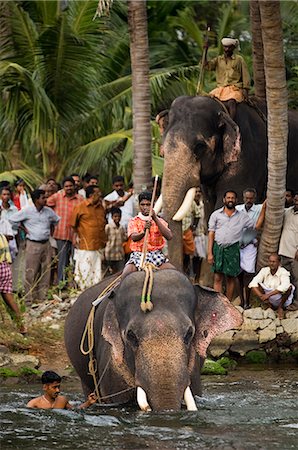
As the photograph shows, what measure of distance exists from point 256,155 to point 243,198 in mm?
615

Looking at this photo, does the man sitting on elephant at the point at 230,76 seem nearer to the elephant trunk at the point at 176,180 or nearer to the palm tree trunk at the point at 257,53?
the elephant trunk at the point at 176,180

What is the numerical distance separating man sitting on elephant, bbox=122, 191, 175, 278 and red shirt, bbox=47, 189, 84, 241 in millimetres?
6770

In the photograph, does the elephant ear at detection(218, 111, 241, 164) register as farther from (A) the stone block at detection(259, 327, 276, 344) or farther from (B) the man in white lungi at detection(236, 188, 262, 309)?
(A) the stone block at detection(259, 327, 276, 344)

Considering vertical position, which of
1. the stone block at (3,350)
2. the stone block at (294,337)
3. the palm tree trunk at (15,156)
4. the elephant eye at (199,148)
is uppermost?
the palm tree trunk at (15,156)

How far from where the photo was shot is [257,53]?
64.6 feet

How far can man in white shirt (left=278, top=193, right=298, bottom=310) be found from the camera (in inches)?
689

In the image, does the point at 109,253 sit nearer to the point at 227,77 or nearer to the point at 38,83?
the point at 227,77

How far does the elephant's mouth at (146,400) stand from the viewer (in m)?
11.1

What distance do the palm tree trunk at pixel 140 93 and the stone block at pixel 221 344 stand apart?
10.3ft

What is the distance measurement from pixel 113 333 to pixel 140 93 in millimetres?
7880

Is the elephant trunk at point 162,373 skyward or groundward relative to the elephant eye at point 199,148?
groundward

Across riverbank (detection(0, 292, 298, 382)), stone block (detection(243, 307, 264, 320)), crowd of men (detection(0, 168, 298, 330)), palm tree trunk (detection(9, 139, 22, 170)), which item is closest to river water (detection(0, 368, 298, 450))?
riverbank (detection(0, 292, 298, 382))

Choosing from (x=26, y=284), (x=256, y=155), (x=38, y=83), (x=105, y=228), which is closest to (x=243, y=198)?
(x=256, y=155)

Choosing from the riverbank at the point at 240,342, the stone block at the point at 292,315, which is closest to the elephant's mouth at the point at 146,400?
the riverbank at the point at 240,342
